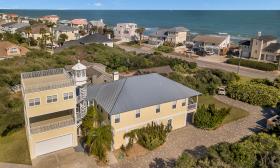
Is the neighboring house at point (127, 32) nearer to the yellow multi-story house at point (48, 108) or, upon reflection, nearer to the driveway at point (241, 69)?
the driveway at point (241, 69)

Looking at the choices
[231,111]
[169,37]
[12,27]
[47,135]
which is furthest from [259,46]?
[12,27]

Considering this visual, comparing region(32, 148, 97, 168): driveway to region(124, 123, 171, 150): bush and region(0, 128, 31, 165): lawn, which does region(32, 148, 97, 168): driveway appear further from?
region(124, 123, 171, 150): bush

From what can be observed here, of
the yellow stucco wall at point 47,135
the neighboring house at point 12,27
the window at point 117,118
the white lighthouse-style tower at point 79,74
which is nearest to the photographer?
the yellow stucco wall at point 47,135

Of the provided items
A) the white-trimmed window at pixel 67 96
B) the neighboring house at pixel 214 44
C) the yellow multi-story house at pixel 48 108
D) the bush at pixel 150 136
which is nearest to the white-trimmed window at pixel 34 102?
the yellow multi-story house at pixel 48 108

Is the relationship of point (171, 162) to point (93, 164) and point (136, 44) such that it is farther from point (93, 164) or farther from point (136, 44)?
point (136, 44)

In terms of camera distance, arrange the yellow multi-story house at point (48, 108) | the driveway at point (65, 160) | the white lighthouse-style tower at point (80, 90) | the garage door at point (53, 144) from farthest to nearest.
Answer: the white lighthouse-style tower at point (80, 90) < the garage door at point (53, 144) < the driveway at point (65, 160) < the yellow multi-story house at point (48, 108)

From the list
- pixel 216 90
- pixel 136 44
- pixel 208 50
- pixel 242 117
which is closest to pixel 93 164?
pixel 242 117
